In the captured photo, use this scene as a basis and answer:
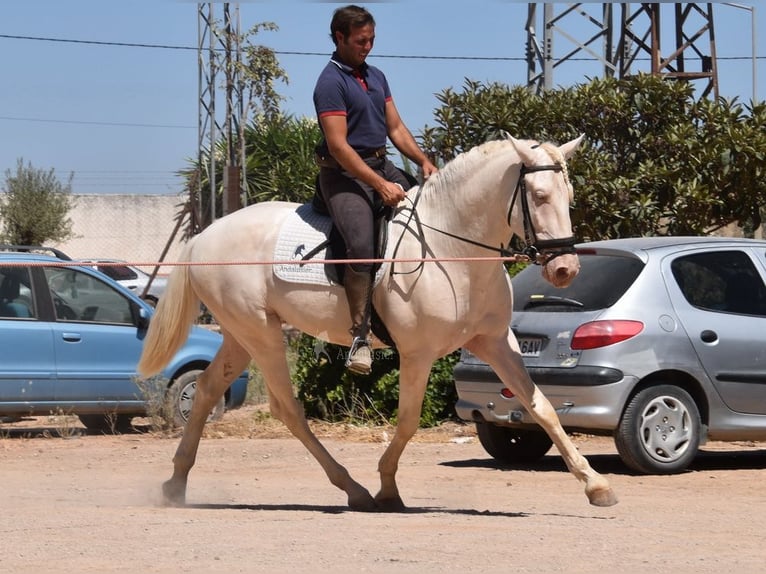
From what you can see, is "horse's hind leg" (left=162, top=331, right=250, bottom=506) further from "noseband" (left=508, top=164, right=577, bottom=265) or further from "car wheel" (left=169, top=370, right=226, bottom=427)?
"car wheel" (left=169, top=370, right=226, bottom=427)

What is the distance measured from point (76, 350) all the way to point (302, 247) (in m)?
5.55

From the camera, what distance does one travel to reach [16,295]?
13.0 metres

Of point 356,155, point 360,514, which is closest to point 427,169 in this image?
point 356,155

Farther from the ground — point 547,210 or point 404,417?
point 547,210

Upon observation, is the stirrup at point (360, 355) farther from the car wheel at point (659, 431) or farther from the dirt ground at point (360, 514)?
the car wheel at point (659, 431)

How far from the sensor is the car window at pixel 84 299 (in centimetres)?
1334

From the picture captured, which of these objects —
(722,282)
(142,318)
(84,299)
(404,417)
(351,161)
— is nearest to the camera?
(351,161)

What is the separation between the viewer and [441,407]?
13195mm

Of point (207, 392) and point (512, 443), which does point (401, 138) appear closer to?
point (207, 392)

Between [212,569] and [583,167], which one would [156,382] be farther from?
[212,569]

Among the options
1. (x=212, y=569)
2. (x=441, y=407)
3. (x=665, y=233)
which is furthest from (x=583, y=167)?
(x=212, y=569)

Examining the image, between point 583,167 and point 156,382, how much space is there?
17.7ft

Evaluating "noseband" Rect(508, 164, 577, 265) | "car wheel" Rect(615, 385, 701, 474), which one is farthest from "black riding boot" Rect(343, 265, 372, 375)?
"car wheel" Rect(615, 385, 701, 474)

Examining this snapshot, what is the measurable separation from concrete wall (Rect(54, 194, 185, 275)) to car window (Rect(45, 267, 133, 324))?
102 feet
